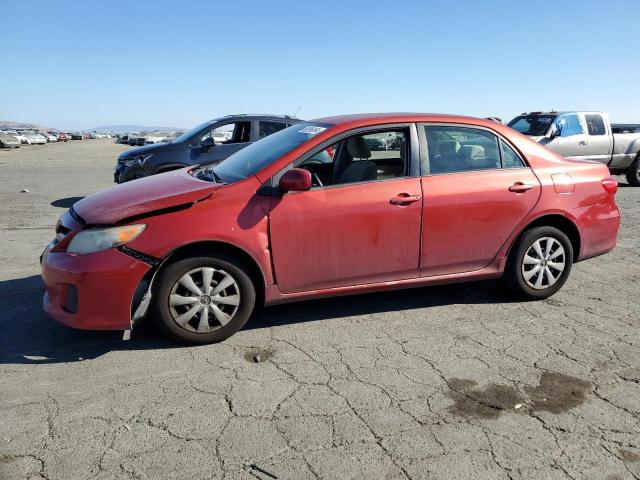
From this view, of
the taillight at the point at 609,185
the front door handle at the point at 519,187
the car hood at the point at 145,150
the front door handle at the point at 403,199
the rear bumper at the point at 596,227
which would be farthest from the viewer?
the car hood at the point at 145,150

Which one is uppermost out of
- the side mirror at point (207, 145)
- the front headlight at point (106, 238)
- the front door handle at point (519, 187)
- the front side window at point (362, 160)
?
the side mirror at point (207, 145)

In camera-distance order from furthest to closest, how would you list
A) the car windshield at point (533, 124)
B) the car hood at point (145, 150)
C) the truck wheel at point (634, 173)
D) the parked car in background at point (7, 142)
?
the parked car in background at point (7, 142), the truck wheel at point (634, 173), the car windshield at point (533, 124), the car hood at point (145, 150)

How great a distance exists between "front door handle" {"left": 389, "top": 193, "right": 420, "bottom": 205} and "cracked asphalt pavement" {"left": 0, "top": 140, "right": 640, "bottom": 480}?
3.20 ft

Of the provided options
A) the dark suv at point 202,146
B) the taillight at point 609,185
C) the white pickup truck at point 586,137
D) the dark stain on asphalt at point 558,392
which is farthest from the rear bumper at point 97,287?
the white pickup truck at point 586,137

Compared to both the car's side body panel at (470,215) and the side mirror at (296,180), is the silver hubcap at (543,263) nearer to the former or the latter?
the car's side body panel at (470,215)

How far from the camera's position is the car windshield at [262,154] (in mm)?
4272

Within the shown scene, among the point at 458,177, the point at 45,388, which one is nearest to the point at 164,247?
the point at 45,388

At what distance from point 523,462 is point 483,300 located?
8.03 ft

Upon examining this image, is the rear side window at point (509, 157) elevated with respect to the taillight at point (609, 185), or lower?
elevated

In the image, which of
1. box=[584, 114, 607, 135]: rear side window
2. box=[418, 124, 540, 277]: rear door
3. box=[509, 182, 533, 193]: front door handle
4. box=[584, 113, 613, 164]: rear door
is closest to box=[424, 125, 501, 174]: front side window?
box=[418, 124, 540, 277]: rear door

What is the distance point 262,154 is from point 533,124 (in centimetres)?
1035

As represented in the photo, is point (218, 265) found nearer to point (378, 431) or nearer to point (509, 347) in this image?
point (378, 431)

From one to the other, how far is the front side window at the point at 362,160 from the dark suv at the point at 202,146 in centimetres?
537

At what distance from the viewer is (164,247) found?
372 cm
